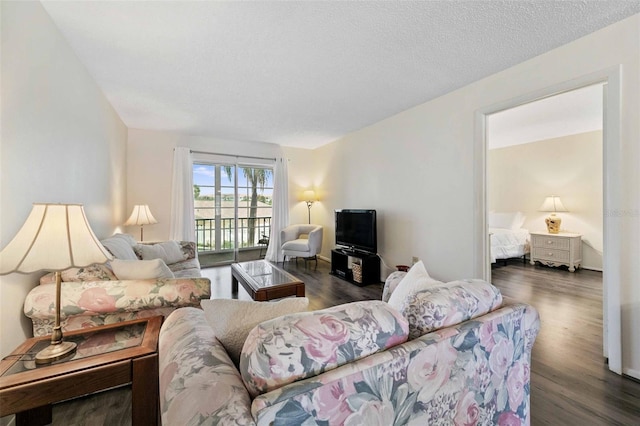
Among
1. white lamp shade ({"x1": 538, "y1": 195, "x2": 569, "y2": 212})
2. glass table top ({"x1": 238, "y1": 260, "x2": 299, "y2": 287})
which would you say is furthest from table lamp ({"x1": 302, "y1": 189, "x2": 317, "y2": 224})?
white lamp shade ({"x1": 538, "y1": 195, "x2": 569, "y2": 212})

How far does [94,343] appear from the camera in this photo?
118 centimetres

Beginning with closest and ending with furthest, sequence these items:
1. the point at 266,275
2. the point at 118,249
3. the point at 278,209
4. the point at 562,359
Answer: the point at 562,359, the point at 118,249, the point at 266,275, the point at 278,209

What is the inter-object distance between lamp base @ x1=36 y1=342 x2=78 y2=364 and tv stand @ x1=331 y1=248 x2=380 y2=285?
9.71 ft

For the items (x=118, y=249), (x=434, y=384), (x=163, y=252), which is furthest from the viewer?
(x=163, y=252)

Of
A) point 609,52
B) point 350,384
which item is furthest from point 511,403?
point 609,52

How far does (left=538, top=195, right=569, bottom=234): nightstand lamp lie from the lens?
15.0 ft

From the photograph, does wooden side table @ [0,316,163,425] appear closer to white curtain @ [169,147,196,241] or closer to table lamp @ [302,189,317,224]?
white curtain @ [169,147,196,241]

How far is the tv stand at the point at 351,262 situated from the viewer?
358 centimetres

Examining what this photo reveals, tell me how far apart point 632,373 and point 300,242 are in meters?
3.88

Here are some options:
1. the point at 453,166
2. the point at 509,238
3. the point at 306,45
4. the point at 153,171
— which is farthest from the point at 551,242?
the point at 153,171

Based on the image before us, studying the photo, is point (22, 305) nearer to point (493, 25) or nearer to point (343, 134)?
point (493, 25)

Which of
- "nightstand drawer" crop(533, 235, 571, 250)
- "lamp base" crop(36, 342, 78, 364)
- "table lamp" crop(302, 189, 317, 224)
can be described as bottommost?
"lamp base" crop(36, 342, 78, 364)

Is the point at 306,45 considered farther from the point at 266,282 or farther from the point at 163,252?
the point at 163,252

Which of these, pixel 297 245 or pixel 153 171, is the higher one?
pixel 153 171
